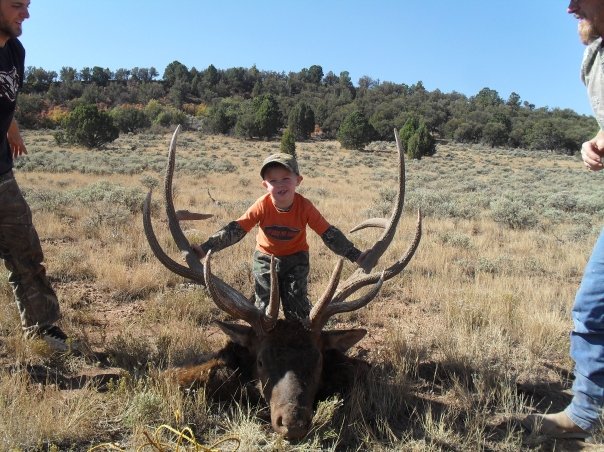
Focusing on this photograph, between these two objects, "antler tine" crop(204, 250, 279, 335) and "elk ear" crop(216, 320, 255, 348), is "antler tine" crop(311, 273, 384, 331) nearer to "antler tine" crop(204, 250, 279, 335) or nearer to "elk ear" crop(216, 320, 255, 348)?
"antler tine" crop(204, 250, 279, 335)

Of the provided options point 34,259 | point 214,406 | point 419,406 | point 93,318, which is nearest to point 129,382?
point 214,406

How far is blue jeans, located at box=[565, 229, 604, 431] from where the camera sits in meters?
2.93

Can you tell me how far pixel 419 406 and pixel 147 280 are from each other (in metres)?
3.94

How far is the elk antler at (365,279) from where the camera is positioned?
3.21 meters

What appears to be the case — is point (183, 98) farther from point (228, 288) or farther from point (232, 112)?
point (228, 288)

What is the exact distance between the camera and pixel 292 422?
279 centimetres

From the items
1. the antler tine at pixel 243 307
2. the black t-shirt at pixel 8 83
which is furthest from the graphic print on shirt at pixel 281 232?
the black t-shirt at pixel 8 83

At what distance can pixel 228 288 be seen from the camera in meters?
3.45

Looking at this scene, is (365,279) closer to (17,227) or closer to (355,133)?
(17,227)

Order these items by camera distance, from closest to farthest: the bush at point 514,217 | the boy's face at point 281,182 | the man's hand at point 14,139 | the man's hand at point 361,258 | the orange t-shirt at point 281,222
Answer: the man's hand at point 361,258
the boy's face at point 281,182
the man's hand at point 14,139
the orange t-shirt at point 281,222
the bush at point 514,217

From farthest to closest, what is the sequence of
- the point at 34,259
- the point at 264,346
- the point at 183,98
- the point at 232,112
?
1. the point at 183,98
2. the point at 232,112
3. the point at 34,259
4. the point at 264,346

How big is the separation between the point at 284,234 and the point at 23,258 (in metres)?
2.13

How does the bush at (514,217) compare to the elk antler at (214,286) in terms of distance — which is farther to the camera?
the bush at (514,217)

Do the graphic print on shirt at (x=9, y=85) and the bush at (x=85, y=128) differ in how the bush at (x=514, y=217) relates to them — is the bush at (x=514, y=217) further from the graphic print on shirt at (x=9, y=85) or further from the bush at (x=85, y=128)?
Answer: the bush at (x=85, y=128)
